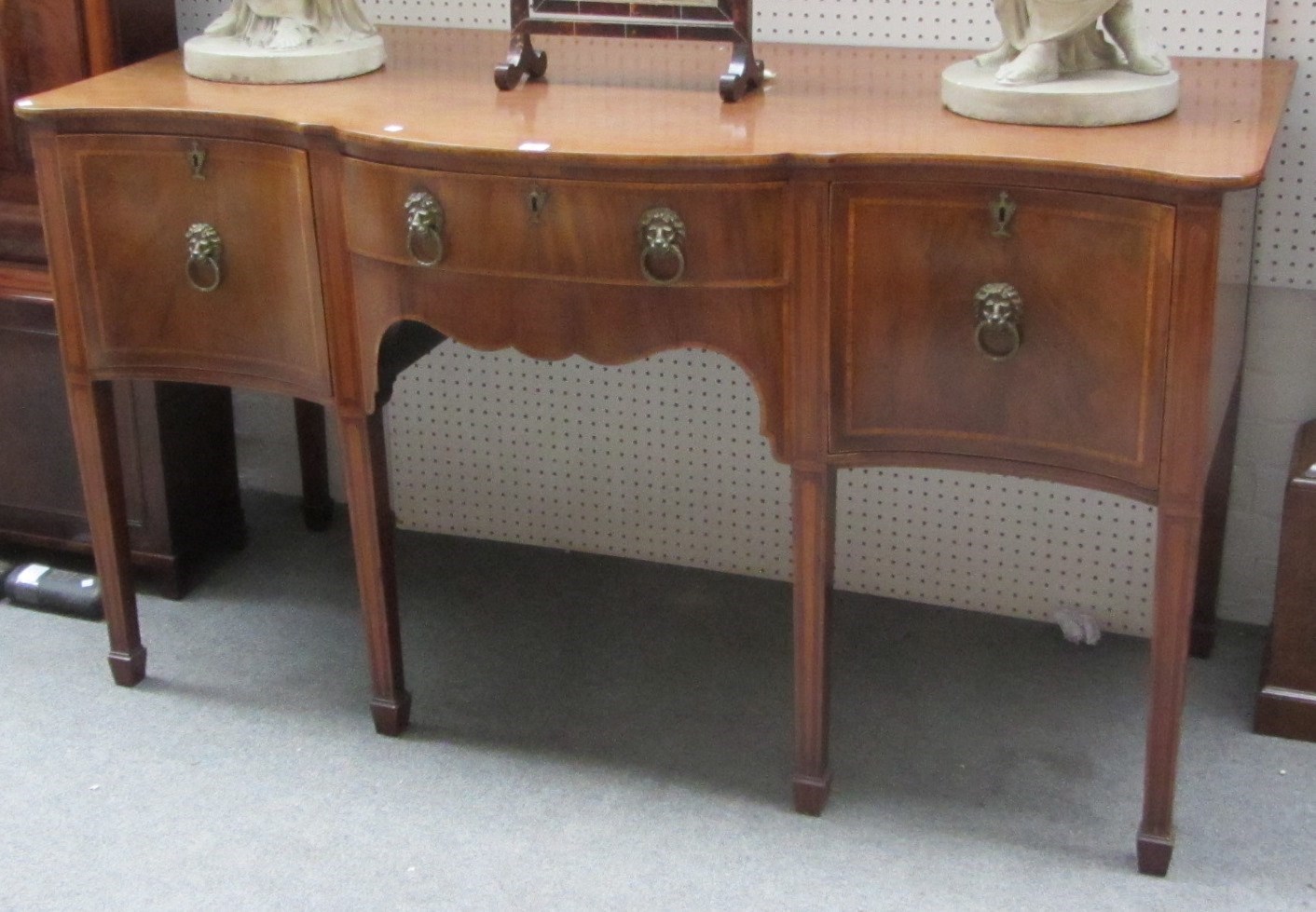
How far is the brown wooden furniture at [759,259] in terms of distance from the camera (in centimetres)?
194

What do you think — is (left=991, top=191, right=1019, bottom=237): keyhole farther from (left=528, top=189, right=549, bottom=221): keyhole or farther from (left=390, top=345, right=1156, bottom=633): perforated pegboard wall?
(left=390, top=345, right=1156, bottom=633): perforated pegboard wall

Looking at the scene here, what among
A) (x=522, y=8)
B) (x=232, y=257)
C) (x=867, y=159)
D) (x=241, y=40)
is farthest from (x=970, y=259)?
(x=241, y=40)

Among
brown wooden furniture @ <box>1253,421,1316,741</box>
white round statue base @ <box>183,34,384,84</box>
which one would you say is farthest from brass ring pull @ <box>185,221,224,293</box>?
brown wooden furniture @ <box>1253,421,1316,741</box>

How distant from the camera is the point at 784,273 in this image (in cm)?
204

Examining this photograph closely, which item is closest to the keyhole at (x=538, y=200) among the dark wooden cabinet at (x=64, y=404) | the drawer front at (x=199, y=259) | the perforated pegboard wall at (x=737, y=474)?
the drawer front at (x=199, y=259)

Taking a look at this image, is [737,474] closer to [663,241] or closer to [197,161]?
[663,241]

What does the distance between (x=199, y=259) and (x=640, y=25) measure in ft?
2.31

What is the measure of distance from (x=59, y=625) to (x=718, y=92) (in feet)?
4.94

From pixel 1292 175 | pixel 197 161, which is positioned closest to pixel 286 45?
pixel 197 161

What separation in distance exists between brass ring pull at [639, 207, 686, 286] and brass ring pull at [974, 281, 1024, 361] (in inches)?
14.4

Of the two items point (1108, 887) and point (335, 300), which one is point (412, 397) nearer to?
point (335, 300)

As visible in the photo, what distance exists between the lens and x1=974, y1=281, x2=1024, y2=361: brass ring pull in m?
1.96

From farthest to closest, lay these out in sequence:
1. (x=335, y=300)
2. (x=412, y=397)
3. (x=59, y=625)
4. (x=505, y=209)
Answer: (x=412, y=397) → (x=59, y=625) → (x=335, y=300) → (x=505, y=209)

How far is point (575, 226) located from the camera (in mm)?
2066
